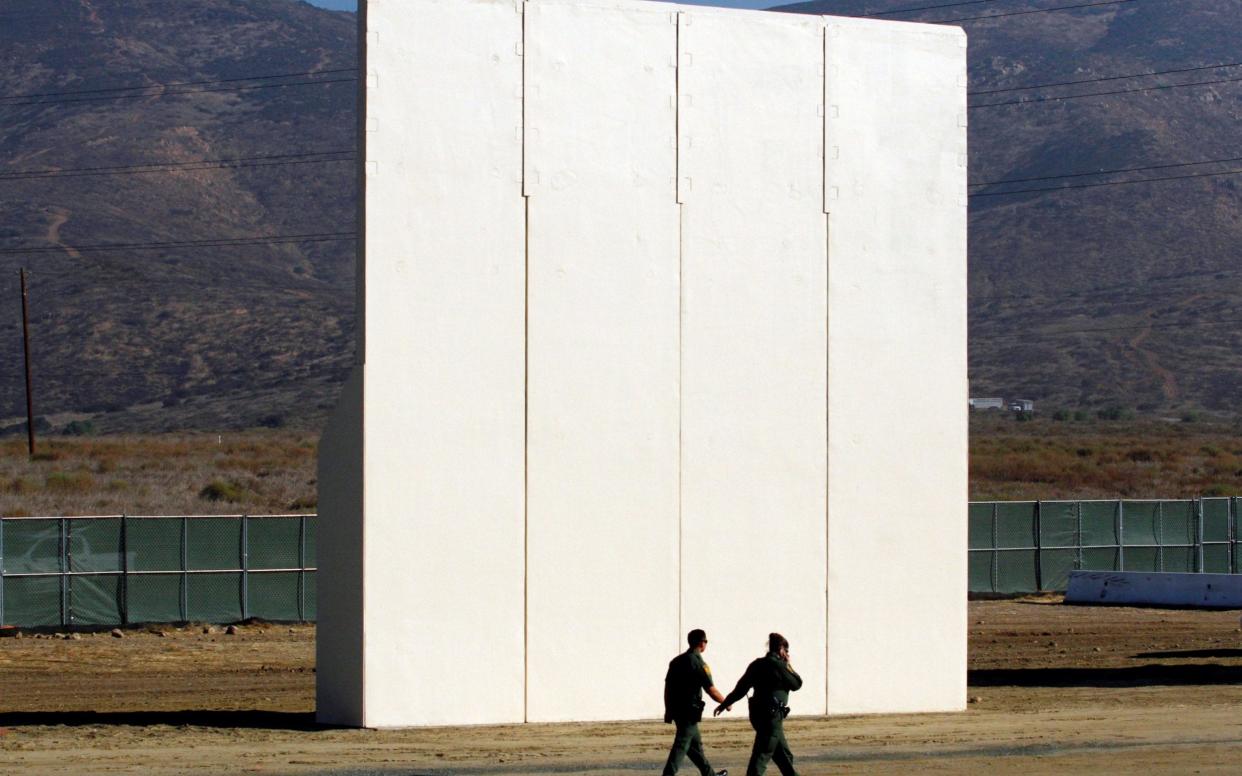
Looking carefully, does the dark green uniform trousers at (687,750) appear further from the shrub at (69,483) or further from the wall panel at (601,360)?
the shrub at (69,483)

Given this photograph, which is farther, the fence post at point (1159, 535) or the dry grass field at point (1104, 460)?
the dry grass field at point (1104, 460)

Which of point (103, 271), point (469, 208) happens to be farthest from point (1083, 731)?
point (103, 271)

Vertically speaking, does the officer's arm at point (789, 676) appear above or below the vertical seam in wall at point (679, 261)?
below

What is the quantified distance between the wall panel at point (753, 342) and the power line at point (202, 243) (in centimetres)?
12457

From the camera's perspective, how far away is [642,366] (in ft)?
65.5

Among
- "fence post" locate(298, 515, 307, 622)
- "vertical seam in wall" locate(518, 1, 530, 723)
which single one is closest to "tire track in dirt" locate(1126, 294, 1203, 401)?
"fence post" locate(298, 515, 307, 622)

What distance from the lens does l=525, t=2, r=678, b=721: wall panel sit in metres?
19.4

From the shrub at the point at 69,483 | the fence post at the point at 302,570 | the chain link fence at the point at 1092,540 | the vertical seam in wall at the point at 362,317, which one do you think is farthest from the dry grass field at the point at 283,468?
the vertical seam in wall at the point at 362,317

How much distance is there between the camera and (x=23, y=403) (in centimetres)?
10938

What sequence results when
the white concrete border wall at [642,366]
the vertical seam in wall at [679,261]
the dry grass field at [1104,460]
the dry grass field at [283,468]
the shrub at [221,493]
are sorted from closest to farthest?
the white concrete border wall at [642,366]
the vertical seam in wall at [679,261]
the dry grass field at [283,468]
the shrub at [221,493]
the dry grass field at [1104,460]

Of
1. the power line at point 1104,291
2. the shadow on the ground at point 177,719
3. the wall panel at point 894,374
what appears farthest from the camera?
the power line at point 1104,291

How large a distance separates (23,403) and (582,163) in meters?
96.7

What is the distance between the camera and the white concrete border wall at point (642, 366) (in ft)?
62.0

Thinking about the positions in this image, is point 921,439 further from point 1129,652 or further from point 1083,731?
point 1129,652
